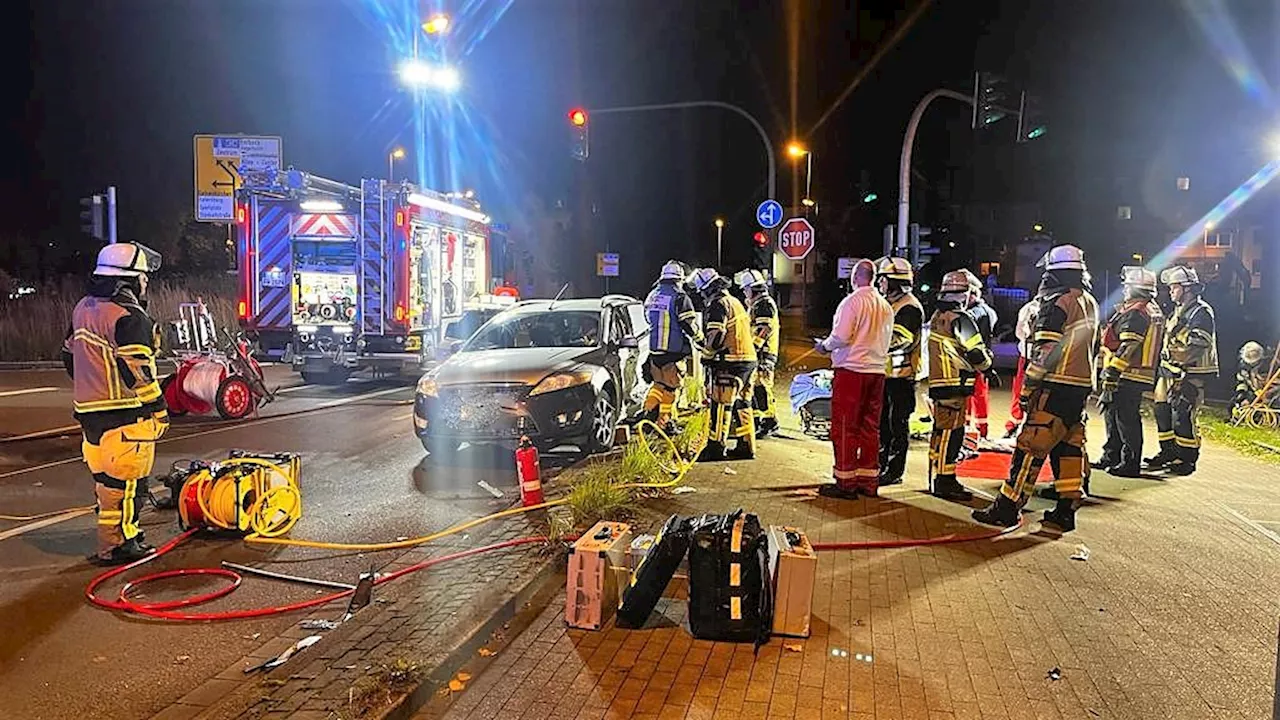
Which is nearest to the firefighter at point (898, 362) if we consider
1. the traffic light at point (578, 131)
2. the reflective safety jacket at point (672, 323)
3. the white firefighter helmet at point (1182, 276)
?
the reflective safety jacket at point (672, 323)

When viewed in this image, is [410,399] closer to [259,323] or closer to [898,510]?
[259,323]

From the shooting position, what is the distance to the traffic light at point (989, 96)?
1277 cm

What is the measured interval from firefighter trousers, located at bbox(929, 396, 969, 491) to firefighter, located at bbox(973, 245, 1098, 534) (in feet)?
2.78

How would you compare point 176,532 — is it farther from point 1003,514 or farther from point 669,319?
point 1003,514

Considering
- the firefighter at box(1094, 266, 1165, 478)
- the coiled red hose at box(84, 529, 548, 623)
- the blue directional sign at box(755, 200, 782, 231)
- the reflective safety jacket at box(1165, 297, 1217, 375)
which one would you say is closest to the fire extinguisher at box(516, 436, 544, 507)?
the coiled red hose at box(84, 529, 548, 623)

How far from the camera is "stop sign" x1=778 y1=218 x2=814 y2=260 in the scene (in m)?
17.0

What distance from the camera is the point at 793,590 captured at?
4.83m

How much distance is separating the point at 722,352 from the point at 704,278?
2.60 feet

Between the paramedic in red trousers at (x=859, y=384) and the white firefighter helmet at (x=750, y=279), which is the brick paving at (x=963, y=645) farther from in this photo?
the white firefighter helmet at (x=750, y=279)

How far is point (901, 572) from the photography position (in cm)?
599

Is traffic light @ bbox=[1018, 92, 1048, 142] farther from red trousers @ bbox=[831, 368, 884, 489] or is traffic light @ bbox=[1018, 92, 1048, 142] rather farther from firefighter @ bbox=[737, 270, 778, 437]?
red trousers @ bbox=[831, 368, 884, 489]

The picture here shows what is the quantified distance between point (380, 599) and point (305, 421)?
25.1 feet

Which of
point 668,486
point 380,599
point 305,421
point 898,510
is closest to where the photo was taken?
point 380,599

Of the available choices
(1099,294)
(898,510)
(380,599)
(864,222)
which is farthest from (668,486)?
(864,222)
